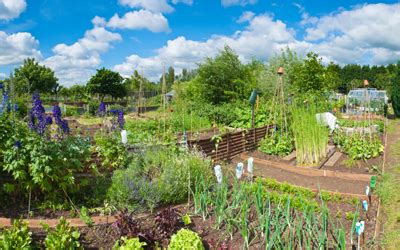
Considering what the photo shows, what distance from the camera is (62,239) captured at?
2.81 meters

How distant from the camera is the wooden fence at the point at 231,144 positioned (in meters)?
6.42

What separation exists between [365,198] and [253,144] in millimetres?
3742

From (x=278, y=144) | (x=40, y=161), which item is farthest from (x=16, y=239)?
(x=278, y=144)

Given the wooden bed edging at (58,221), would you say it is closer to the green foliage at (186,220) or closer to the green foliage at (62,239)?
the green foliage at (62,239)

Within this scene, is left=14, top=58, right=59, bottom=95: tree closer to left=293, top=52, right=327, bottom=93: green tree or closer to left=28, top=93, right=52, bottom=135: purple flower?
left=293, top=52, right=327, bottom=93: green tree

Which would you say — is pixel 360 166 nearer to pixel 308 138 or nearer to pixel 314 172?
pixel 314 172

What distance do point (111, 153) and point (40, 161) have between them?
3.95 ft

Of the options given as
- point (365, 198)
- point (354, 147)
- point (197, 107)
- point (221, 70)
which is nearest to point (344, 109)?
point (221, 70)

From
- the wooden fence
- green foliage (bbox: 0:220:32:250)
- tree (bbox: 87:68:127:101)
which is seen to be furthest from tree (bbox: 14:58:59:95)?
green foliage (bbox: 0:220:32:250)

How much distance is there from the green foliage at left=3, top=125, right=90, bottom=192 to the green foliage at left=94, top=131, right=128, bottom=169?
53cm

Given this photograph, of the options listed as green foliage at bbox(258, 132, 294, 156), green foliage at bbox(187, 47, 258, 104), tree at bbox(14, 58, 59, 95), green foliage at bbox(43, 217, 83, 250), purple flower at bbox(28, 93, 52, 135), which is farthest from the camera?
tree at bbox(14, 58, 59, 95)

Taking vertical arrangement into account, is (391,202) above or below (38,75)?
below

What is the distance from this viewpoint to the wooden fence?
6422mm

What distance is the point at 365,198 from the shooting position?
4688 millimetres
